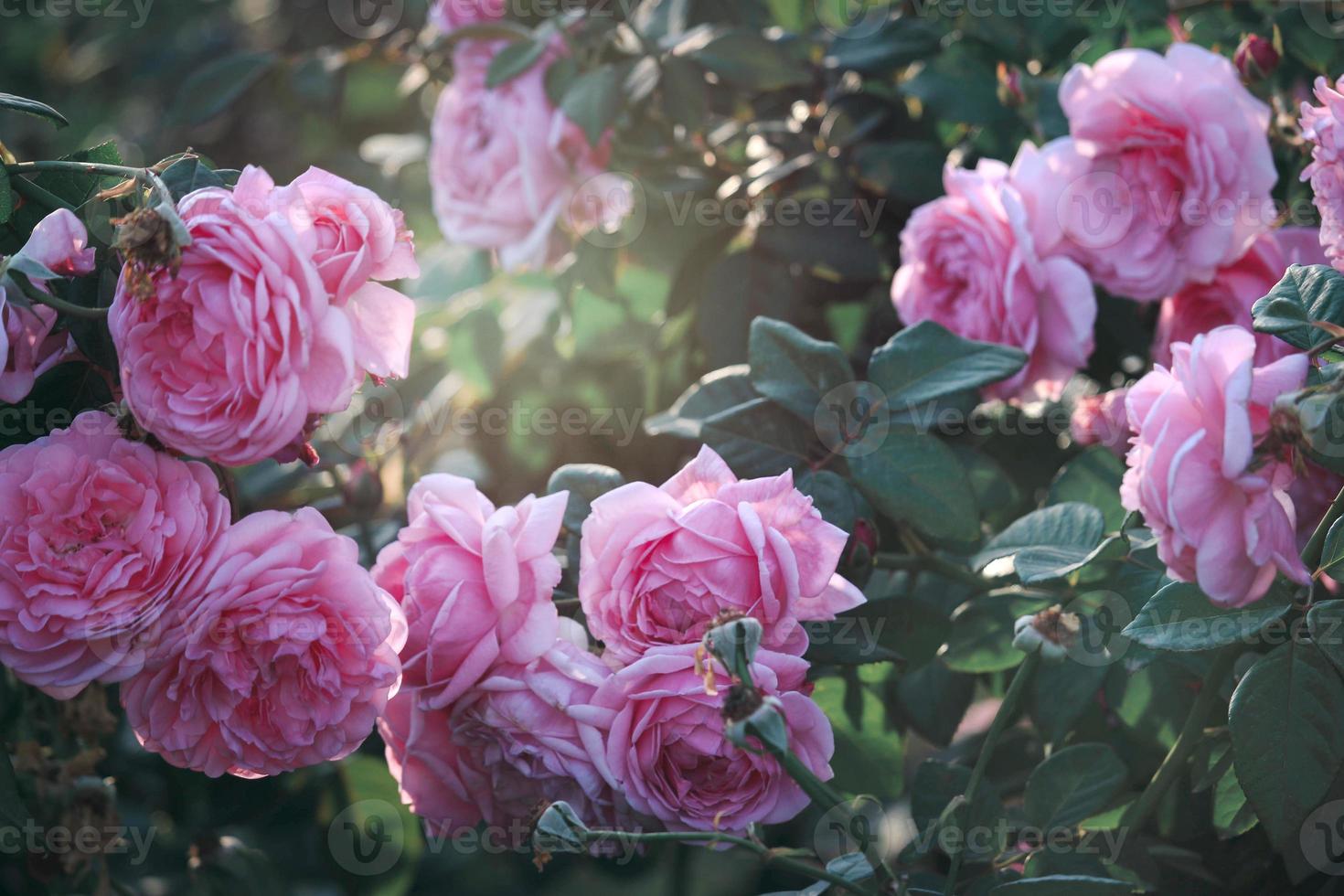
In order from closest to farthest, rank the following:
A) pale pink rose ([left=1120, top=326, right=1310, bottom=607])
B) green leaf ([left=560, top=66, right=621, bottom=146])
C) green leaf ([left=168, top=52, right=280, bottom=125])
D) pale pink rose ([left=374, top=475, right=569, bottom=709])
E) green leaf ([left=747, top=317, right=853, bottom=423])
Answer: pale pink rose ([left=1120, top=326, right=1310, bottom=607]), pale pink rose ([left=374, top=475, right=569, bottom=709]), green leaf ([left=747, top=317, right=853, bottom=423]), green leaf ([left=560, top=66, right=621, bottom=146]), green leaf ([left=168, top=52, right=280, bottom=125])

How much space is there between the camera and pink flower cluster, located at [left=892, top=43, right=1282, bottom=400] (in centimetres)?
76

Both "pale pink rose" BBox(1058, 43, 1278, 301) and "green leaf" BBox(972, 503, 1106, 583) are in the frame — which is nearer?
"green leaf" BBox(972, 503, 1106, 583)

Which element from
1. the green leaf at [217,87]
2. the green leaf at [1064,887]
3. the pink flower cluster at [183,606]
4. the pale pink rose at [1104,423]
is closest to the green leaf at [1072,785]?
the green leaf at [1064,887]

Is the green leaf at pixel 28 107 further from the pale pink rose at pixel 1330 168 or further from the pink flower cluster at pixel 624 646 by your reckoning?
the pale pink rose at pixel 1330 168

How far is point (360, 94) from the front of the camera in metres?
1.53

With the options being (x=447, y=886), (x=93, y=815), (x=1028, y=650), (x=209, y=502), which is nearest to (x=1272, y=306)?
(x=1028, y=650)

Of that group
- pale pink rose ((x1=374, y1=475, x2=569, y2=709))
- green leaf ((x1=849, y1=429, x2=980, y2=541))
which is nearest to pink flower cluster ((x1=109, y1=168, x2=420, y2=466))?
pale pink rose ((x1=374, y1=475, x2=569, y2=709))

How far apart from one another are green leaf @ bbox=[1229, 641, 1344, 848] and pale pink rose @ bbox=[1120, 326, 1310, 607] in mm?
61

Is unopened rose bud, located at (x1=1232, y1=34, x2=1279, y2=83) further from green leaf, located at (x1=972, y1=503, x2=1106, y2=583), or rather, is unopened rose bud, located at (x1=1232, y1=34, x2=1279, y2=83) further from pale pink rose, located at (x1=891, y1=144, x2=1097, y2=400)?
green leaf, located at (x1=972, y1=503, x2=1106, y2=583)

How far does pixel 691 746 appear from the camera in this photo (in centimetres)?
60

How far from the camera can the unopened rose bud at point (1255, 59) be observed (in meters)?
0.81

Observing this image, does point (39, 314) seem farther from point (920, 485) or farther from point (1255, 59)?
point (1255, 59)

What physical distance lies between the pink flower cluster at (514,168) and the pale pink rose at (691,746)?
534 millimetres

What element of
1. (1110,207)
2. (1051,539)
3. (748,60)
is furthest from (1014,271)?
(748,60)
